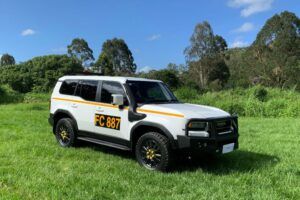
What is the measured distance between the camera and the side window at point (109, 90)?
822 centimetres

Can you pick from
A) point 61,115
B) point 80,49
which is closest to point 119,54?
point 80,49

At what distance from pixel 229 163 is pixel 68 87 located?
4.23m

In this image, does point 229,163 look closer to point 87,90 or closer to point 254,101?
point 87,90

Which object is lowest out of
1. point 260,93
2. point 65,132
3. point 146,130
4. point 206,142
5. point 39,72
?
point 65,132

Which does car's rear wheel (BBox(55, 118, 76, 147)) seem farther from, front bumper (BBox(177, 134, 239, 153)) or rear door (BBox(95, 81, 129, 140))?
front bumper (BBox(177, 134, 239, 153))

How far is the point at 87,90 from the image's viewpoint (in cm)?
893

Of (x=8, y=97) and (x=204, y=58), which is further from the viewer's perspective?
(x=204, y=58)

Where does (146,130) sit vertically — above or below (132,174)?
above

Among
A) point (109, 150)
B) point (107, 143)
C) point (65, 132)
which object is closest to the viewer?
point (107, 143)

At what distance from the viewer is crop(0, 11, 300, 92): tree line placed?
4344 centimetres

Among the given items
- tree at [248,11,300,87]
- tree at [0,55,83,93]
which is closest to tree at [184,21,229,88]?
tree at [248,11,300,87]

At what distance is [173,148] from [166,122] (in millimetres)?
498

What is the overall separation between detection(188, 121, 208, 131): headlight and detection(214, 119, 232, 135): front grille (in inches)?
9.3

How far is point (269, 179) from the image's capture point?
6.68 meters
